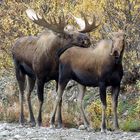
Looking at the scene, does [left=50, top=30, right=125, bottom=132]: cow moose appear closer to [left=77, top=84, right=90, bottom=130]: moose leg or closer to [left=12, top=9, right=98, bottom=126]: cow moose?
[left=77, top=84, right=90, bottom=130]: moose leg

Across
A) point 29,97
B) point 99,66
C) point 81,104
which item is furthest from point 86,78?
point 29,97

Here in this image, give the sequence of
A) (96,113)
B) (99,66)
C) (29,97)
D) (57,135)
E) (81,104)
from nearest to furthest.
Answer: (57,135), (99,66), (81,104), (29,97), (96,113)

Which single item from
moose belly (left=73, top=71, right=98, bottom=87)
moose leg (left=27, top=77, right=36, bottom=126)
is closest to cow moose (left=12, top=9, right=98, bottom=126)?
moose leg (left=27, top=77, right=36, bottom=126)

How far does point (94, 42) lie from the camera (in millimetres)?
17859

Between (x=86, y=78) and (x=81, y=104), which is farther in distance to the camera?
(x=81, y=104)

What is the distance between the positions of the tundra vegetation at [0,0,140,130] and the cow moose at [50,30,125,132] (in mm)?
1758

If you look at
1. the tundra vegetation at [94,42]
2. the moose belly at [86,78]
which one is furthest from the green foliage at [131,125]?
the moose belly at [86,78]

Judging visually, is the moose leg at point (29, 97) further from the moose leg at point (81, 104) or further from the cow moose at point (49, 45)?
the moose leg at point (81, 104)

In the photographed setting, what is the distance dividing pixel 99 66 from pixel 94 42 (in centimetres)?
383

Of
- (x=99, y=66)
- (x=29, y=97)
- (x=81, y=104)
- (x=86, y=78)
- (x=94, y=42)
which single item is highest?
(x=94, y=42)

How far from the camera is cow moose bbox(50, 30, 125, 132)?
13.9 metres

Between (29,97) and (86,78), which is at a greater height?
(86,78)

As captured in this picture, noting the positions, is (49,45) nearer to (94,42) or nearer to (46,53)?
(46,53)

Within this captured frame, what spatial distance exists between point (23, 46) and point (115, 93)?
3353 mm
